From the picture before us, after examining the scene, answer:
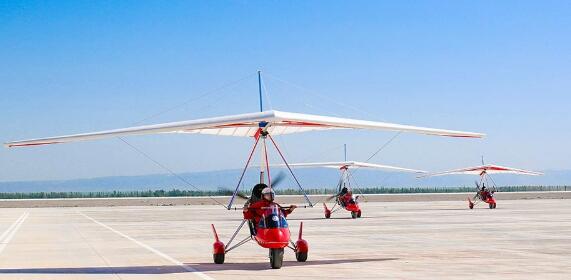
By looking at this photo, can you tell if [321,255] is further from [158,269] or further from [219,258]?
[158,269]

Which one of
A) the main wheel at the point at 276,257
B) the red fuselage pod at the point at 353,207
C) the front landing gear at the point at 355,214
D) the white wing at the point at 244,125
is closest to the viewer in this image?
the main wheel at the point at 276,257

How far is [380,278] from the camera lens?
49.3ft

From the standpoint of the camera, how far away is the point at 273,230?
55.7 feet

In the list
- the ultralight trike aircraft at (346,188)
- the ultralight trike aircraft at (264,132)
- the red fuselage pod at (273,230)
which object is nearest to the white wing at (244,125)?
the ultralight trike aircraft at (264,132)

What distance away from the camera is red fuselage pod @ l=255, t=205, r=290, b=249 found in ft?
55.4

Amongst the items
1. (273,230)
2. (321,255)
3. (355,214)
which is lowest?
(321,255)

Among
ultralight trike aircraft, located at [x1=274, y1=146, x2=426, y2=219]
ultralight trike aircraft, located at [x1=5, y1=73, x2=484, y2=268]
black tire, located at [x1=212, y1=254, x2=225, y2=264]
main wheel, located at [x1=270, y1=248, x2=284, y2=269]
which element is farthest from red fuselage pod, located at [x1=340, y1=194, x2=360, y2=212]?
main wheel, located at [x1=270, y1=248, x2=284, y2=269]

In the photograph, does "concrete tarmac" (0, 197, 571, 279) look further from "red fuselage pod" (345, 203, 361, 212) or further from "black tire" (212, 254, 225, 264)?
"red fuselage pod" (345, 203, 361, 212)

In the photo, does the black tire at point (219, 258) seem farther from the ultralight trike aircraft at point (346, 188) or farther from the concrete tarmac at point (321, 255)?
the ultralight trike aircraft at point (346, 188)

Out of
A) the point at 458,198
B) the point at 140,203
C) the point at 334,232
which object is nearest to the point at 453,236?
the point at 334,232

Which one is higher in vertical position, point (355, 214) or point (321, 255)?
point (355, 214)

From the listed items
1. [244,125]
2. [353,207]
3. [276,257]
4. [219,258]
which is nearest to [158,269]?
[219,258]

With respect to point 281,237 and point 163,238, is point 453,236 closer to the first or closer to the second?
point 163,238

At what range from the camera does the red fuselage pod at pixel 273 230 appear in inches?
665
